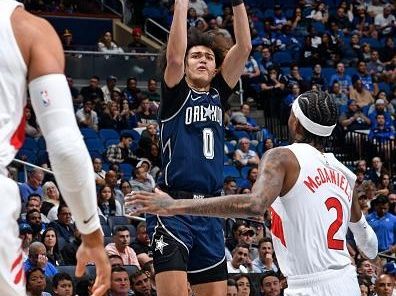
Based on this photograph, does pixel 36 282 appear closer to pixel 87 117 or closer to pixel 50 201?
pixel 50 201

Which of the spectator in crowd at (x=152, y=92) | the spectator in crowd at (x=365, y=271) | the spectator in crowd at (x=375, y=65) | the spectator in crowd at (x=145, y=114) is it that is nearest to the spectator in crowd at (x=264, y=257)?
the spectator in crowd at (x=365, y=271)

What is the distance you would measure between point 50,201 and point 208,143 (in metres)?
6.83

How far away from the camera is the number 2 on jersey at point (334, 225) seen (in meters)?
5.54

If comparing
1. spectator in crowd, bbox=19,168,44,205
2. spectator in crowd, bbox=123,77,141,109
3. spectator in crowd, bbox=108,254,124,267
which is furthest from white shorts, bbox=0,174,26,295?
spectator in crowd, bbox=123,77,141,109

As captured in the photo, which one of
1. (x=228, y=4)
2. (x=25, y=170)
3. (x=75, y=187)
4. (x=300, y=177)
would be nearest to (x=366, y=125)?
(x=228, y=4)

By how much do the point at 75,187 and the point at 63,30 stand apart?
725 inches

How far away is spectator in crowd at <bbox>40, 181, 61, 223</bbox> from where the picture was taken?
13.2 meters

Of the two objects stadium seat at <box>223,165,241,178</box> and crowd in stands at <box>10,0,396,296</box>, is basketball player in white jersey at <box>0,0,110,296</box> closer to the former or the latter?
crowd in stands at <box>10,0,396,296</box>

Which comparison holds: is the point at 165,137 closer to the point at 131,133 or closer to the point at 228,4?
the point at 131,133

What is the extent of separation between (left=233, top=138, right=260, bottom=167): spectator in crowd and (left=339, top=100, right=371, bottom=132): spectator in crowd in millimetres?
3177

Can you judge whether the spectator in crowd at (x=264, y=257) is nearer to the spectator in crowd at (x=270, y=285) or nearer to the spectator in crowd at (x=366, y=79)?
the spectator in crowd at (x=270, y=285)

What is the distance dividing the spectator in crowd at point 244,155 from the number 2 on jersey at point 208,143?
34.2 feet

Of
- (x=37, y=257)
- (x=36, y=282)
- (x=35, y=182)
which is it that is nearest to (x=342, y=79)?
(x=35, y=182)

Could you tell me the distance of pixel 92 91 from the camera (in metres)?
18.1
